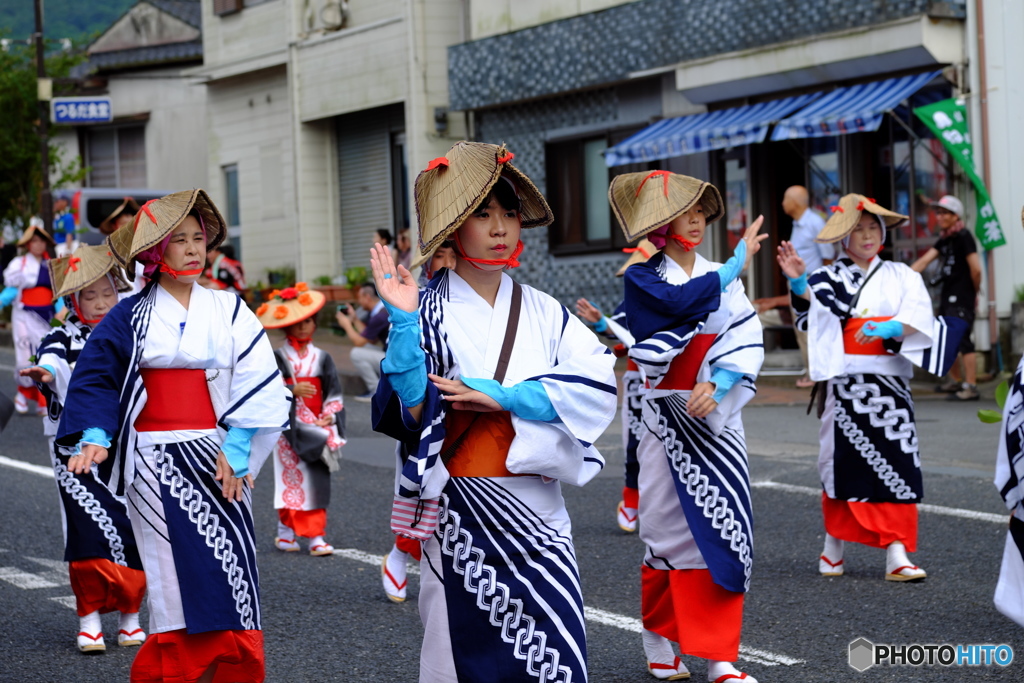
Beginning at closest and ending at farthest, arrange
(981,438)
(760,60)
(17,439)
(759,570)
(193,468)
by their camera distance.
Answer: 1. (193,468)
2. (759,570)
3. (981,438)
4. (17,439)
5. (760,60)

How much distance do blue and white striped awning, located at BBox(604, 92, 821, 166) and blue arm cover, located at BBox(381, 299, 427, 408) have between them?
37.6 ft

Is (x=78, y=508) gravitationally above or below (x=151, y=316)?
below

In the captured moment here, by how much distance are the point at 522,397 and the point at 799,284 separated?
11.7ft

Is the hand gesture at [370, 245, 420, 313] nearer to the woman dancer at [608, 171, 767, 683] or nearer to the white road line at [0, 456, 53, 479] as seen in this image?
the woman dancer at [608, 171, 767, 683]

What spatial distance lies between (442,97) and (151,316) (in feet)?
55.3

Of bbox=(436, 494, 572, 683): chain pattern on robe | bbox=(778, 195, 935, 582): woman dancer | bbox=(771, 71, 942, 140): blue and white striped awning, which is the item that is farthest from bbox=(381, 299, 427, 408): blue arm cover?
bbox=(771, 71, 942, 140): blue and white striped awning

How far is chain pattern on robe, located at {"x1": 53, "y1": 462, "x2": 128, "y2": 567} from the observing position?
640cm

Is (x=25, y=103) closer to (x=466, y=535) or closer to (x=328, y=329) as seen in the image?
(x=328, y=329)

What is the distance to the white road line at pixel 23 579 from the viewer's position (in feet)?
24.1

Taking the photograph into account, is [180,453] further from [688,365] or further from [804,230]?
[804,230]

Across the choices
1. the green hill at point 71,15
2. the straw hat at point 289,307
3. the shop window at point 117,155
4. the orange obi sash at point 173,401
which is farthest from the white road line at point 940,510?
the green hill at point 71,15

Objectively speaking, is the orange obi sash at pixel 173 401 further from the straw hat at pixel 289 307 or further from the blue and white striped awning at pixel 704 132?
the blue and white striped awning at pixel 704 132

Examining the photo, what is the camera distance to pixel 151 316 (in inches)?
197

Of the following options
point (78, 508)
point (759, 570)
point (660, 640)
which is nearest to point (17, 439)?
point (78, 508)
